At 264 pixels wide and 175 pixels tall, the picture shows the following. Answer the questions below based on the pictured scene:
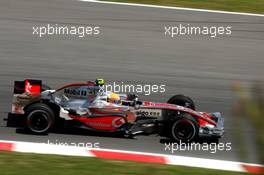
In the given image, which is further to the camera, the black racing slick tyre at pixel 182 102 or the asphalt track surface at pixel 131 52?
the asphalt track surface at pixel 131 52

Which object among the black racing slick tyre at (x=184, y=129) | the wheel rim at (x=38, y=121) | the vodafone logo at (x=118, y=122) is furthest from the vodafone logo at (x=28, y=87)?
the black racing slick tyre at (x=184, y=129)

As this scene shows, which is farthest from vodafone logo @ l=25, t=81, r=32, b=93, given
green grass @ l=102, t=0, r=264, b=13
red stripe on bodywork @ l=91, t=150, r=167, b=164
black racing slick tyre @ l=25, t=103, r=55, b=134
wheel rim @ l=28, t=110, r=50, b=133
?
green grass @ l=102, t=0, r=264, b=13

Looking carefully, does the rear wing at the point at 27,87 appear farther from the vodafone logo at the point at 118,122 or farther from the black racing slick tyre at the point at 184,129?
the black racing slick tyre at the point at 184,129

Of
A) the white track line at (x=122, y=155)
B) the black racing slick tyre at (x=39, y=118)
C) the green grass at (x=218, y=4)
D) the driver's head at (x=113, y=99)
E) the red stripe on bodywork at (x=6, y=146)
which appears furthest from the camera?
the green grass at (x=218, y=4)

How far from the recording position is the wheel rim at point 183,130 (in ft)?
24.6

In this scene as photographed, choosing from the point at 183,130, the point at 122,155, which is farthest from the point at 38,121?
the point at 183,130

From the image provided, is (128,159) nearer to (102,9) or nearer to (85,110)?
(85,110)

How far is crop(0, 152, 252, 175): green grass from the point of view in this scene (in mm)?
5754

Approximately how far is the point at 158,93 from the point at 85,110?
78.7 inches

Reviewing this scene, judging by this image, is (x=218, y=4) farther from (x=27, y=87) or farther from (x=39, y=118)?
(x=39, y=118)

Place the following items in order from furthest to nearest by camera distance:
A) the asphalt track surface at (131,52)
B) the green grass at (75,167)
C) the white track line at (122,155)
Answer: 1. the asphalt track surface at (131,52)
2. the white track line at (122,155)
3. the green grass at (75,167)

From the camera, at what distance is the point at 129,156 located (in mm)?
6902

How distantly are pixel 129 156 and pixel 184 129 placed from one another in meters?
1.00

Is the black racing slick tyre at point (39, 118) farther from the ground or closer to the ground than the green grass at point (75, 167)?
farther from the ground
